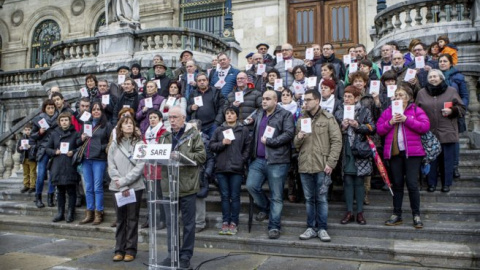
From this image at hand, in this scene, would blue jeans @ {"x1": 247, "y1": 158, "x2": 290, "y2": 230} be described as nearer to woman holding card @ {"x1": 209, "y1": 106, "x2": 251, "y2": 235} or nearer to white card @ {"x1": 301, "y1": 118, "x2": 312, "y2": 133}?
woman holding card @ {"x1": 209, "y1": 106, "x2": 251, "y2": 235}

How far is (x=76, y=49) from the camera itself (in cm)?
1286

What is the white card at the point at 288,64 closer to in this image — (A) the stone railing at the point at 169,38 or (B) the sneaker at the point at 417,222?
(B) the sneaker at the point at 417,222

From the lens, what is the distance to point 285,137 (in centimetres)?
591

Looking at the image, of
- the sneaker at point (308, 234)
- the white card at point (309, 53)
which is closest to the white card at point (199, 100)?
the white card at point (309, 53)

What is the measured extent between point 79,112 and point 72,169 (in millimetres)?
1380

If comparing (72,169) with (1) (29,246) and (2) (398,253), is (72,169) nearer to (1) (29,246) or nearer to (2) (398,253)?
(1) (29,246)

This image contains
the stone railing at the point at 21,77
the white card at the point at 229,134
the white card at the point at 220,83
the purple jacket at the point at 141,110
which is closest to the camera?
the white card at the point at 229,134

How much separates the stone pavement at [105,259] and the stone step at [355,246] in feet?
0.40

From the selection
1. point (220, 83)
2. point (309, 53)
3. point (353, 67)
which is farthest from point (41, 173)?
point (353, 67)

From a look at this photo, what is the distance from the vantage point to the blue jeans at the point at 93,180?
7105 mm

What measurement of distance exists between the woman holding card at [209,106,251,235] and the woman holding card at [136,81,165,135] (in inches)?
78.3

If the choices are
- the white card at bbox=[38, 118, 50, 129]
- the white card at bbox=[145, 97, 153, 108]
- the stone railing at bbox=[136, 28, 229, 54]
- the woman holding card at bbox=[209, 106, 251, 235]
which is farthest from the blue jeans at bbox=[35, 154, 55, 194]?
the stone railing at bbox=[136, 28, 229, 54]

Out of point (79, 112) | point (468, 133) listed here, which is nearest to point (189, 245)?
point (79, 112)

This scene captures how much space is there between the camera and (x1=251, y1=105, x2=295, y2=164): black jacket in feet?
19.4
